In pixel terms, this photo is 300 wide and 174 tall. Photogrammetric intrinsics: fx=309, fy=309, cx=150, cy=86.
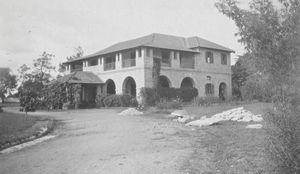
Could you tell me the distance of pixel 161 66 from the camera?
29938 mm

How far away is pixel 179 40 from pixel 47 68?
29.8m

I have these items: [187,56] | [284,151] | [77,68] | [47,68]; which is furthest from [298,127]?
[47,68]

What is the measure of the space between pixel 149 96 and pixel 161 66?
13.5ft

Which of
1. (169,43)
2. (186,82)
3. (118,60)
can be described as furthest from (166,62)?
(118,60)

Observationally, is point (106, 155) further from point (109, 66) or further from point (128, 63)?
point (109, 66)

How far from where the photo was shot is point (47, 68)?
5578 centimetres

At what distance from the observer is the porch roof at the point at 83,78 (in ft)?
100

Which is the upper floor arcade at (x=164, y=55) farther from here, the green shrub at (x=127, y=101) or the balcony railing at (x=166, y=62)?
the green shrub at (x=127, y=101)

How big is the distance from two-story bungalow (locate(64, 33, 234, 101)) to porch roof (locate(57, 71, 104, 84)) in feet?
0.35

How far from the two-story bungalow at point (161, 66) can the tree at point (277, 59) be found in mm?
22240

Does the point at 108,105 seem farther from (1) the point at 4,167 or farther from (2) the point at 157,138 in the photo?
(1) the point at 4,167

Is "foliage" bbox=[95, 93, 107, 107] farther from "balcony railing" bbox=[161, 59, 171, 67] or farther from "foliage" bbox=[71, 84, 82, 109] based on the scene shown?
"balcony railing" bbox=[161, 59, 171, 67]

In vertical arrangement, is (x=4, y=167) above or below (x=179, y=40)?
below

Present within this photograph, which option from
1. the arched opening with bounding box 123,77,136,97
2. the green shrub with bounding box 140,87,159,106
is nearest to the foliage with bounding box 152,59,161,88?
the green shrub with bounding box 140,87,159,106
